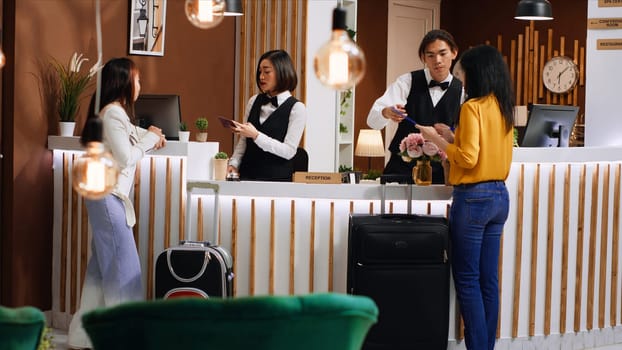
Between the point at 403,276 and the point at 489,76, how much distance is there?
1.08 metres

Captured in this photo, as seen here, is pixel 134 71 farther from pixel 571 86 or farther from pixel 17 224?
pixel 571 86

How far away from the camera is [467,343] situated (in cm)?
518

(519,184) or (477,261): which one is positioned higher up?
(519,184)

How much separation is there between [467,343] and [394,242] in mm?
662

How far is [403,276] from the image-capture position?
5.11 meters

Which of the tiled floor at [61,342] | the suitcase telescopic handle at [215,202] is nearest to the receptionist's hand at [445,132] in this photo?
the suitcase telescopic handle at [215,202]

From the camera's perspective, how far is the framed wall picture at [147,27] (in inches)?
284

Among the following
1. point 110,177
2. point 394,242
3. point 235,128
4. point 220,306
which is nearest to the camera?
point 220,306

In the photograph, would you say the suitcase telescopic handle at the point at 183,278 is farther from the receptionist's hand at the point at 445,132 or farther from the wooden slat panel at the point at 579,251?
the wooden slat panel at the point at 579,251

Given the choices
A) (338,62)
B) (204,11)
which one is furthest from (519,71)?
(338,62)

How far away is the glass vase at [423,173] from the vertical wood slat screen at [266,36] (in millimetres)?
3104

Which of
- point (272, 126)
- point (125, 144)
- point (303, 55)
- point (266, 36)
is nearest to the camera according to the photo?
point (125, 144)

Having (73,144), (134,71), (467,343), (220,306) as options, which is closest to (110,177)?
(220,306)

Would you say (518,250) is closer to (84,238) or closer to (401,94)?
(401,94)
